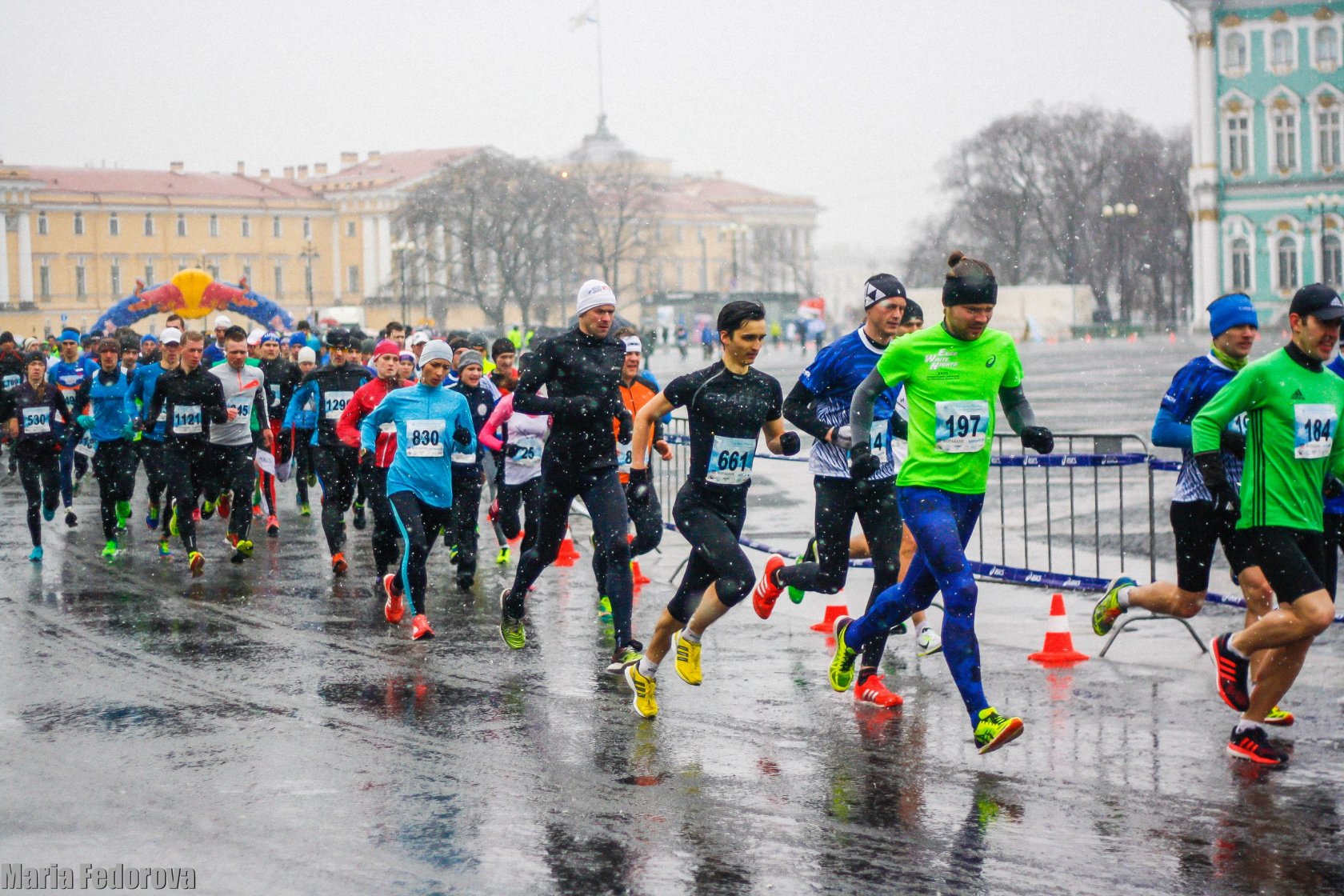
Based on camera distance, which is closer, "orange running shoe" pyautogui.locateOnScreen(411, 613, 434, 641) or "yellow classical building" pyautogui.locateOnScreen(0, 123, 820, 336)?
→ "orange running shoe" pyautogui.locateOnScreen(411, 613, 434, 641)

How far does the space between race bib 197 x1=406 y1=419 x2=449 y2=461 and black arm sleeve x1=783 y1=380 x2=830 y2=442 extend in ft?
8.94

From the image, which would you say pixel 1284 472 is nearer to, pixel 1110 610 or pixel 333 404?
pixel 1110 610

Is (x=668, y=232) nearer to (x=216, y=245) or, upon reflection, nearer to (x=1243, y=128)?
(x=216, y=245)

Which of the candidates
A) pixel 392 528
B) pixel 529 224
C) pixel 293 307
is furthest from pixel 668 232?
pixel 392 528

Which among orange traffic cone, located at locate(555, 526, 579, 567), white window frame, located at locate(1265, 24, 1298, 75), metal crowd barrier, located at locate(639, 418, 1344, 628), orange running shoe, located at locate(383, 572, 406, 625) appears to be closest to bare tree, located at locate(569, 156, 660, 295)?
white window frame, located at locate(1265, 24, 1298, 75)

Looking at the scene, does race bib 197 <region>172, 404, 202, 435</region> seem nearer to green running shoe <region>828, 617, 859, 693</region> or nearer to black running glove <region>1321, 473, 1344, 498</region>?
green running shoe <region>828, 617, 859, 693</region>

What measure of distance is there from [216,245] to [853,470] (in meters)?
134

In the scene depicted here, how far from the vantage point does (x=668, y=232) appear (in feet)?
451

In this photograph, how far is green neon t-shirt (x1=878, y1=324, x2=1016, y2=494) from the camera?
705 centimetres

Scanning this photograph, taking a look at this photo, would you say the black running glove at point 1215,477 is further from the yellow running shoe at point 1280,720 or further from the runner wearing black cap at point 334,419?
the runner wearing black cap at point 334,419

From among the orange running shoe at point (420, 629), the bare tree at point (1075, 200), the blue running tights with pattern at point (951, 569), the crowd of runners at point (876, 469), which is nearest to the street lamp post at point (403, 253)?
the bare tree at point (1075, 200)

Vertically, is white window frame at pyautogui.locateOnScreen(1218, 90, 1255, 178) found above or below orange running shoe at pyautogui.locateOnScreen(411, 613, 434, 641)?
above

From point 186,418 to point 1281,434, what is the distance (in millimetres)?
9177

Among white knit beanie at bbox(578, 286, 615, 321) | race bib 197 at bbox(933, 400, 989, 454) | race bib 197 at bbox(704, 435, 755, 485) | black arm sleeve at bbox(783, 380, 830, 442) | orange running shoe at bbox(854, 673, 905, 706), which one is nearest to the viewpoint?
race bib 197 at bbox(933, 400, 989, 454)
